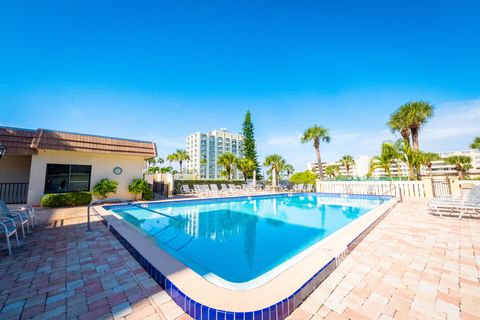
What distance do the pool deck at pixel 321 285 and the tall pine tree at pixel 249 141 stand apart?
27.9 m

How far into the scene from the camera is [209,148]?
80938 mm

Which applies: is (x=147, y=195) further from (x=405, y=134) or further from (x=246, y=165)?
(x=405, y=134)

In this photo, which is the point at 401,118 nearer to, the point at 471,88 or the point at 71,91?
the point at 471,88

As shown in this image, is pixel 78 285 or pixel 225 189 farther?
pixel 225 189

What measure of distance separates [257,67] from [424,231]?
45.3 ft

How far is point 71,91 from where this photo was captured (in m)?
11.5

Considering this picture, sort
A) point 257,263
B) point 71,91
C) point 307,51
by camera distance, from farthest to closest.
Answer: point 307,51 → point 71,91 → point 257,263

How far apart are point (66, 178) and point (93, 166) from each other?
121cm

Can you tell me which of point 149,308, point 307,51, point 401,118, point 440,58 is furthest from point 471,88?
point 149,308

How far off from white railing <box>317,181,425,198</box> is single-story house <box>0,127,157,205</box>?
12793 millimetres

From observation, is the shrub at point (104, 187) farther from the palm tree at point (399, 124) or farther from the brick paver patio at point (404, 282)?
the palm tree at point (399, 124)

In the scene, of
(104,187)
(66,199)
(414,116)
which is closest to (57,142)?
(66,199)

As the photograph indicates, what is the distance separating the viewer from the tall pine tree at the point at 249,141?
1257 inches

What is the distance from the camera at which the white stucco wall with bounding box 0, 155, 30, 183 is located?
30.8 feet
